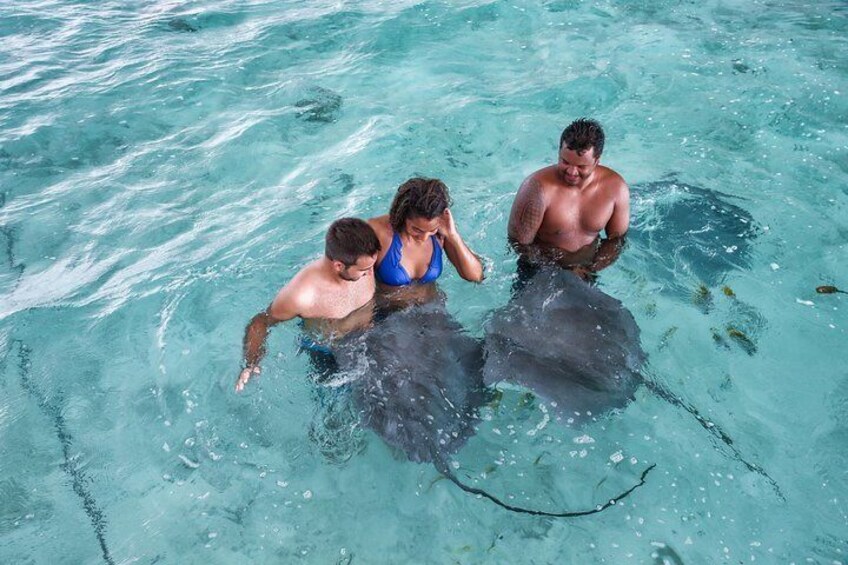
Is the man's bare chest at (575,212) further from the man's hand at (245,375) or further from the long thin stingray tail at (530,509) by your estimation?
the man's hand at (245,375)

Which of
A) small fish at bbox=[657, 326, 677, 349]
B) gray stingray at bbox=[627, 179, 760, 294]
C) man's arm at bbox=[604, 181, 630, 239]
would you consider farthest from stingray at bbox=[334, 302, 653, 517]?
gray stingray at bbox=[627, 179, 760, 294]

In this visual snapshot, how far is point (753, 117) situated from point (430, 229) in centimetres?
510

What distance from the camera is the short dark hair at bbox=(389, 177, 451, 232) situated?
352 centimetres

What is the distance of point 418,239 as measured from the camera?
3869 millimetres

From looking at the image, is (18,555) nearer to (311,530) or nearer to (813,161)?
(311,530)

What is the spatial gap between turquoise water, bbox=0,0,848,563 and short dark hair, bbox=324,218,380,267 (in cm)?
99

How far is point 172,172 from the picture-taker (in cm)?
643

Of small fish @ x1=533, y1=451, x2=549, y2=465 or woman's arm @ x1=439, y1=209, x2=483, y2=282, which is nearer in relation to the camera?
small fish @ x1=533, y1=451, x2=549, y2=465

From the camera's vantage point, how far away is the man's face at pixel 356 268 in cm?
343

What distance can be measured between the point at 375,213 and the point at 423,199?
7.74 ft

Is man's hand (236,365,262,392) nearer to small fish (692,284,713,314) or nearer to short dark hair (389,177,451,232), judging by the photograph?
short dark hair (389,177,451,232)

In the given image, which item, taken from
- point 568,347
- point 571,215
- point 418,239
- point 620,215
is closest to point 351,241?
point 418,239

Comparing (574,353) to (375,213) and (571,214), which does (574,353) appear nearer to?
(571,214)

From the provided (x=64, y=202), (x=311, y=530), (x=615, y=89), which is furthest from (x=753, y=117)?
(x=64, y=202)
